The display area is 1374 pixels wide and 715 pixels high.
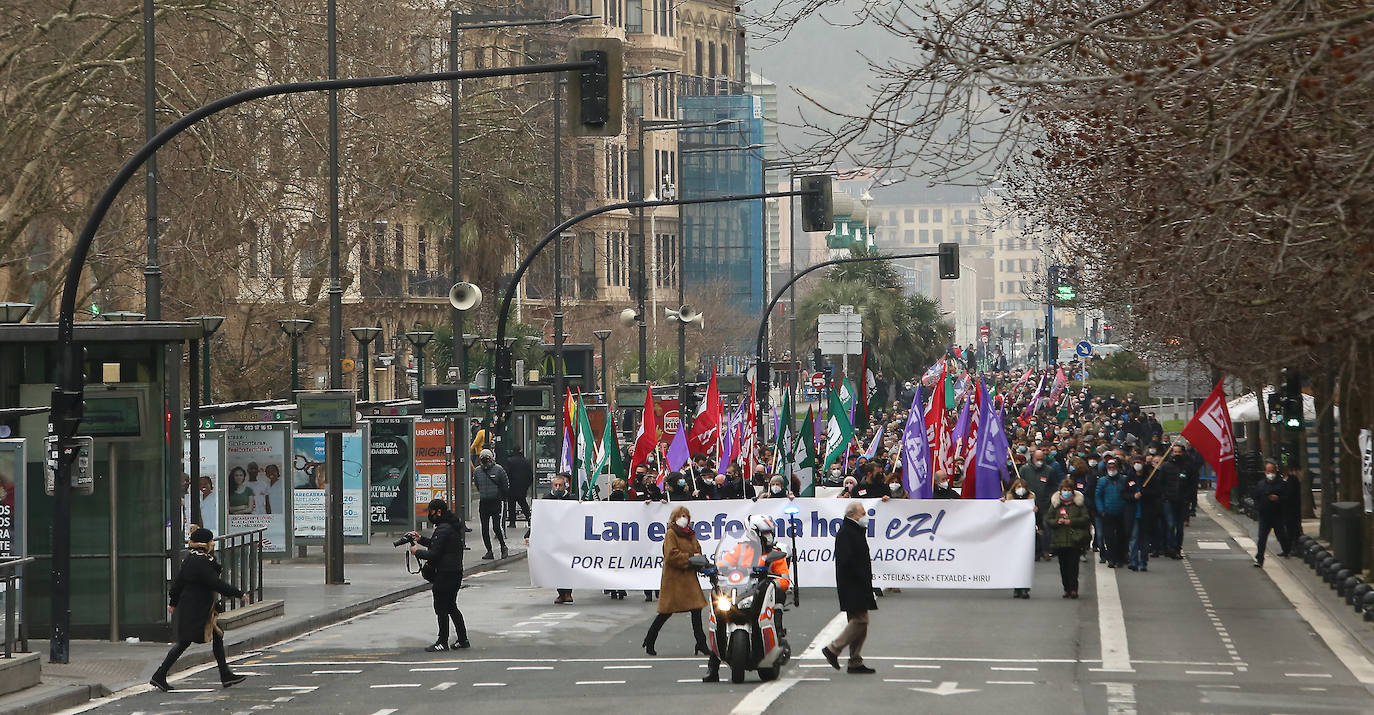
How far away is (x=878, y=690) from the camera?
1520cm

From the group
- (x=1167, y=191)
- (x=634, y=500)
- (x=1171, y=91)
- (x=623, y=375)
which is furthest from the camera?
(x=623, y=375)

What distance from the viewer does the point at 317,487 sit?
29000 millimetres

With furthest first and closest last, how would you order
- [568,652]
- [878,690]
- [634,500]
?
[634,500]
[568,652]
[878,690]

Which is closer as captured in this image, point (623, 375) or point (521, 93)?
point (521, 93)

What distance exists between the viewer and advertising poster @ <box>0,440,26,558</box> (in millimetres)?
17250

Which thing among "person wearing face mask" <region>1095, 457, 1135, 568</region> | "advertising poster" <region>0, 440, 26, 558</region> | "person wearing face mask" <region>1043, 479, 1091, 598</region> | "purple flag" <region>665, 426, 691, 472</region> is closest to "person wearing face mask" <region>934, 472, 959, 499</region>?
"person wearing face mask" <region>1043, 479, 1091, 598</region>

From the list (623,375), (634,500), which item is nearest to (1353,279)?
(634,500)

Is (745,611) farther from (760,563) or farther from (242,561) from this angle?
(242,561)

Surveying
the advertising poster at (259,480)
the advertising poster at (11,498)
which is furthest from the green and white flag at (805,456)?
the advertising poster at (11,498)

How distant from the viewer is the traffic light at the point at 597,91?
17.4 meters

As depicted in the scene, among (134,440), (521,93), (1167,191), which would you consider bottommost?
(134,440)

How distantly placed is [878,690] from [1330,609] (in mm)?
9312

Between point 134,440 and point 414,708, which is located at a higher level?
point 134,440

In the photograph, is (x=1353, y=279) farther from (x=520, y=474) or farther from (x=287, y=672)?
(x=520, y=474)
